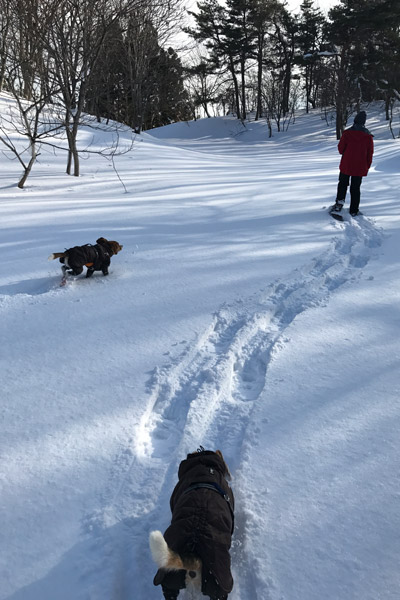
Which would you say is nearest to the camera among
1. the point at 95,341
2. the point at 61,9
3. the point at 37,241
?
the point at 95,341

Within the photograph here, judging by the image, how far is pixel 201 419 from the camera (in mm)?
2434

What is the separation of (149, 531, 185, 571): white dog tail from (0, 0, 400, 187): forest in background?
765 centimetres

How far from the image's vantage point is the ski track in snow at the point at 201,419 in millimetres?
1710

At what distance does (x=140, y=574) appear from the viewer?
65.1 inches

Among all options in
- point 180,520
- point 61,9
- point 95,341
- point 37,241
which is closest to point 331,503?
point 180,520

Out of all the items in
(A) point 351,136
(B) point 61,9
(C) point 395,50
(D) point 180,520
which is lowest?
(D) point 180,520

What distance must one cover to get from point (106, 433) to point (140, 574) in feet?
2.60

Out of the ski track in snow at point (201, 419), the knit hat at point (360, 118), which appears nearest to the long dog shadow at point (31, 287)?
the ski track in snow at point (201, 419)

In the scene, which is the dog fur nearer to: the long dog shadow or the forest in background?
the long dog shadow

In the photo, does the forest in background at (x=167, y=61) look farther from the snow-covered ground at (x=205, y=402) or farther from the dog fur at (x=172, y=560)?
the dog fur at (x=172, y=560)

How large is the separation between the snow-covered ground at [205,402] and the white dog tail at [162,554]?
35cm

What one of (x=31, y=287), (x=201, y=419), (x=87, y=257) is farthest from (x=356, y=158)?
(x=201, y=419)

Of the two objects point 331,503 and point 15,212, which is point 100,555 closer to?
point 331,503

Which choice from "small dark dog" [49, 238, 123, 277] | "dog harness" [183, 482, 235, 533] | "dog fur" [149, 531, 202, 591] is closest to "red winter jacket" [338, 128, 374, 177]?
"small dark dog" [49, 238, 123, 277]
